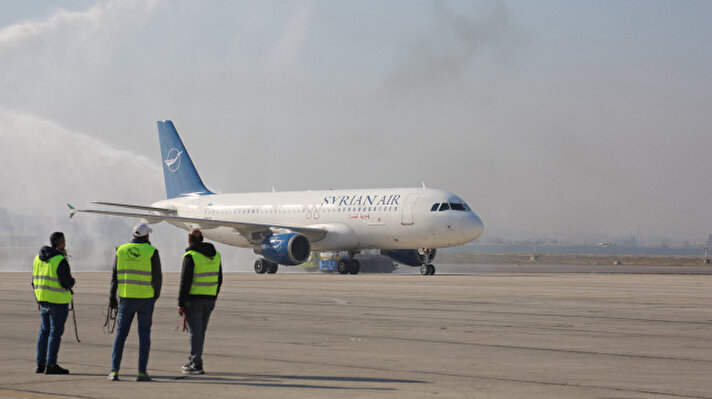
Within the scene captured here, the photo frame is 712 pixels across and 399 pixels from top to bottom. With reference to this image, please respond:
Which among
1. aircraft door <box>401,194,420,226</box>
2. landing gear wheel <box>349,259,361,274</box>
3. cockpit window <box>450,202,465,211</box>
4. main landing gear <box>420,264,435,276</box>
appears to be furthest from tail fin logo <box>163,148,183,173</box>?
cockpit window <box>450,202,465,211</box>

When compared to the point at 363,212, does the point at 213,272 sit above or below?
below

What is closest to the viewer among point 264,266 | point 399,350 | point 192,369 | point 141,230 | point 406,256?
point 192,369

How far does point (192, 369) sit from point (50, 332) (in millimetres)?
1967

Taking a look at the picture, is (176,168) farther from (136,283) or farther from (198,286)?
(136,283)

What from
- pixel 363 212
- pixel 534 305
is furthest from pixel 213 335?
pixel 363 212

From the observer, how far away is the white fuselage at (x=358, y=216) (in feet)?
147

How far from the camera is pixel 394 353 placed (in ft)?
45.8

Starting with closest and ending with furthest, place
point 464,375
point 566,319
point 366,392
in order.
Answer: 1. point 366,392
2. point 464,375
3. point 566,319

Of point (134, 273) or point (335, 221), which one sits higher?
point (335, 221)

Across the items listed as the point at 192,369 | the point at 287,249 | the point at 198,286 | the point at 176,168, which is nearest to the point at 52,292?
the point at 198,286

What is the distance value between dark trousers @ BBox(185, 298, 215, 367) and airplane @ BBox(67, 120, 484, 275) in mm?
32395

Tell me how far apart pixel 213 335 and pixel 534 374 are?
6.60m

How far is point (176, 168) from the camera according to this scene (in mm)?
59312

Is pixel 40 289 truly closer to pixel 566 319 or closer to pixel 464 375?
pixel 464 375
